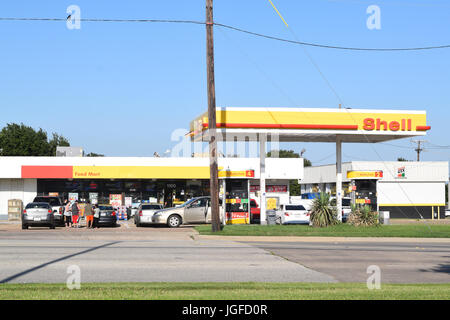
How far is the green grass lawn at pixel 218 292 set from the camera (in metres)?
8.91

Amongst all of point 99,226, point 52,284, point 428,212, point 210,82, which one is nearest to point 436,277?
point 52,284

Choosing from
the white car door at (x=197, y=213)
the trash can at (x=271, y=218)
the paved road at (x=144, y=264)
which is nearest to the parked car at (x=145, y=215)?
the white car door at (x=197, y=213)

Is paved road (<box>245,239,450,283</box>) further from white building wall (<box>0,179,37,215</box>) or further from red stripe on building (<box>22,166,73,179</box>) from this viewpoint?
white building wall (<box>0,179,37,215</box>)

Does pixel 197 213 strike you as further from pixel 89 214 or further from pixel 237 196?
pixel 89 214

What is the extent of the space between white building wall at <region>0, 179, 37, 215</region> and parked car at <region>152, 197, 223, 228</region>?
618 inches

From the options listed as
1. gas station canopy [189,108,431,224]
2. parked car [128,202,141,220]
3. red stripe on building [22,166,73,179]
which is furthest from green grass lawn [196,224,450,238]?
red stripe on building [22,166,73,179]

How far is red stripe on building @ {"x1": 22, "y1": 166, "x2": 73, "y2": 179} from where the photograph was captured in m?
42.0

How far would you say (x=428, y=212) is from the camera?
55.0 m

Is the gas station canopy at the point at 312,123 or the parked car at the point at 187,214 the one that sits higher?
the gas station canopy at the point at 312,123

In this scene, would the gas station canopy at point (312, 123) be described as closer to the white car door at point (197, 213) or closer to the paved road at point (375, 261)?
the white car door at point (197, 213)

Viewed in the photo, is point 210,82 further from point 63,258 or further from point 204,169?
point 204,169

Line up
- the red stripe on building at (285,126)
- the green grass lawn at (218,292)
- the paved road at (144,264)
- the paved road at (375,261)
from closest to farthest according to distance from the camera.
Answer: the green grass lawn at (218,292), the paved road at (144,264), the paved road at (375,261), the red stripe on building at (285,126)

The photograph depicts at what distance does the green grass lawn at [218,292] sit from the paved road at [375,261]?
1.98 meters

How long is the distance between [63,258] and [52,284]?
460 centimetres
